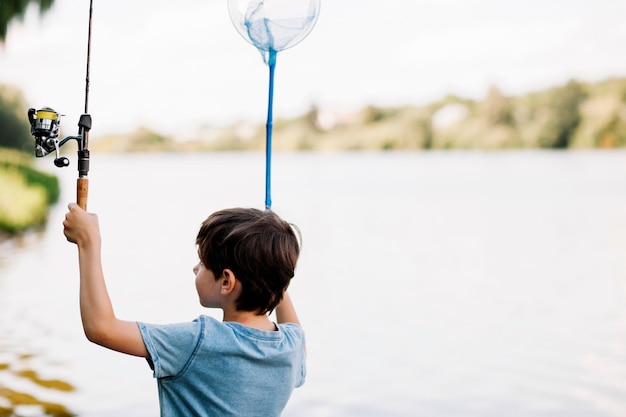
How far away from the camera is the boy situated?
122 cm

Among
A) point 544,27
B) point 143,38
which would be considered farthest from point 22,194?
point 544,27

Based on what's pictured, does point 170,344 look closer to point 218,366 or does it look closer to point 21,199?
point 218,366

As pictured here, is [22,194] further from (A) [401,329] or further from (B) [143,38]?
(B) [143,38]

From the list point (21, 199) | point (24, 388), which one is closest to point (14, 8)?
point (21, 199)

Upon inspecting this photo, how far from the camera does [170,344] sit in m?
1.26

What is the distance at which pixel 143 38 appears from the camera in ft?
162

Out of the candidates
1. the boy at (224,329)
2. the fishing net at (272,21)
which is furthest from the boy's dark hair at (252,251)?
the fishing net at (272,21)

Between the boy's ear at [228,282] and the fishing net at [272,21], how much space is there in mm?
490

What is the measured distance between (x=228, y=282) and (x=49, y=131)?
0.43 m

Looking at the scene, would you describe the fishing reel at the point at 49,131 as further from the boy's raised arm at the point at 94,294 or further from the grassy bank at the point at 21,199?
the grassy bank at the point at 21,199

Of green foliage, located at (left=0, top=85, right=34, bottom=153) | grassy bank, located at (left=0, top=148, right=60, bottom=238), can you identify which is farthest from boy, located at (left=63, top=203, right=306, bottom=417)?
green foliage, located at (left=0, top=85, right=34, bottom=153)

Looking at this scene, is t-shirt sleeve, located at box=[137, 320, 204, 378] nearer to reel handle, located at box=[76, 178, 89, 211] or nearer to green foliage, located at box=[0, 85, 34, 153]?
reel handle, located at box=[76, 178, 89, 211]

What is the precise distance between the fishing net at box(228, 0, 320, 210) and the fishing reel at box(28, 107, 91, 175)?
447 mm

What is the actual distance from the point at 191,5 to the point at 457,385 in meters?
43.8
